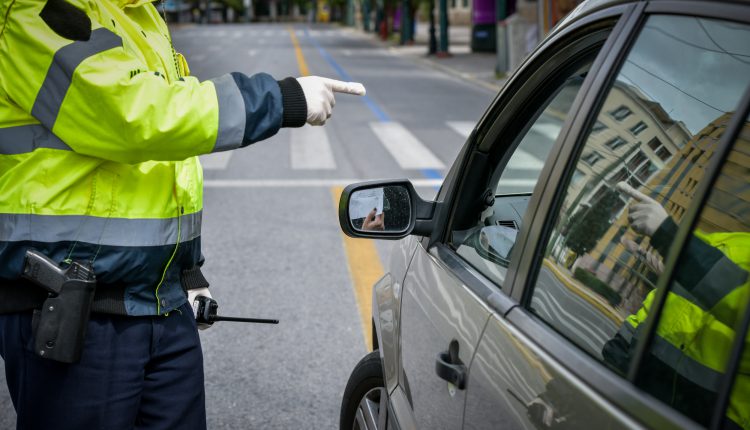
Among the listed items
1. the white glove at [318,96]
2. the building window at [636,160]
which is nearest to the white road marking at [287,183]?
the white glove at [318,96]

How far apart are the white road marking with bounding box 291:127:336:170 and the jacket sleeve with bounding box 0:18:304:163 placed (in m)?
8.43

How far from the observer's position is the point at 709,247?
1418 mm

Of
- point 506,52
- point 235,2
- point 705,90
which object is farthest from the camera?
point 235,2

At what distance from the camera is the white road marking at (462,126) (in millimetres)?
13594

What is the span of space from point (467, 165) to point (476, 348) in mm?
679

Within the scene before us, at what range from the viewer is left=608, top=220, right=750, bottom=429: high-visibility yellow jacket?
1325 mm

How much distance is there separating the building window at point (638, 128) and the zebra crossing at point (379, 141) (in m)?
8.71

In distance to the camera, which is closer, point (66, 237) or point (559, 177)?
point (559, 177)

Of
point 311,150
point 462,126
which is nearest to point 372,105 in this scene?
point 462,126

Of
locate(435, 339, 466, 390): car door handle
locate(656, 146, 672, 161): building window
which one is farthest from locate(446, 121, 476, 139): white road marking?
locate(656, 146, 672, 161): building window

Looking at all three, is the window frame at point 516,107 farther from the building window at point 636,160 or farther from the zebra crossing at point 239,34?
the zebra crossing at point 239,34

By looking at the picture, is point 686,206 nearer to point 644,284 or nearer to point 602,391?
point 644,284

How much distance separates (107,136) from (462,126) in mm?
12450

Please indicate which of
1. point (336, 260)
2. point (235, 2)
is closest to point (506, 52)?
point (336, 260)
